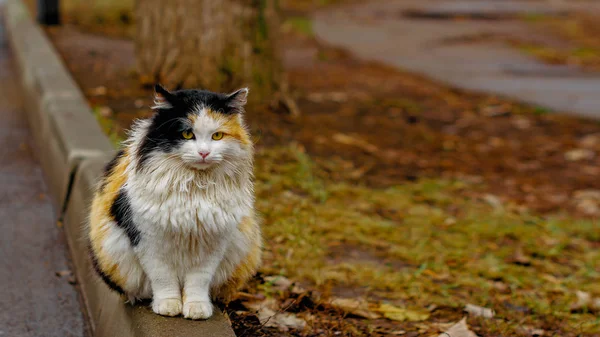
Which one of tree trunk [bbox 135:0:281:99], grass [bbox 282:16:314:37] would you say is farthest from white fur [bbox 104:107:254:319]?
grass [bbox 282:16:314:37]

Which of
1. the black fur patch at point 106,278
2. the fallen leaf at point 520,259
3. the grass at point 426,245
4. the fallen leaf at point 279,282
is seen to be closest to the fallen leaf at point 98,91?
the grass at point 426,245

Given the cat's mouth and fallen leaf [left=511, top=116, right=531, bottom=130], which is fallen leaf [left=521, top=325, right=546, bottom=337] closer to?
the cat's mouth

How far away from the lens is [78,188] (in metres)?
4.98

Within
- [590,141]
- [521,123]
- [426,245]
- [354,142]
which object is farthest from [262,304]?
[521,123]

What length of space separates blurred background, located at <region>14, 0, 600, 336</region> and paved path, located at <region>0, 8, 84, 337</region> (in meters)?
0.75

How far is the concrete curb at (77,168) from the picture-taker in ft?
10.6

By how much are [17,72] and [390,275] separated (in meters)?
6.94

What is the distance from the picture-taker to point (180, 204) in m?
3.04

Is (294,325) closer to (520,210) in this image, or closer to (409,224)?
(409,224)

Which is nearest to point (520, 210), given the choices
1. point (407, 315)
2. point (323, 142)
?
point (323, 142)

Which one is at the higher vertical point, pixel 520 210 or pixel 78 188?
pixel 78 188

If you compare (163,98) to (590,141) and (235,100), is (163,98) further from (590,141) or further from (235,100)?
(590,141)

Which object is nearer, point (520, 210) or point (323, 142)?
point (520, 210)

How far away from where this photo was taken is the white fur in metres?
3.03
